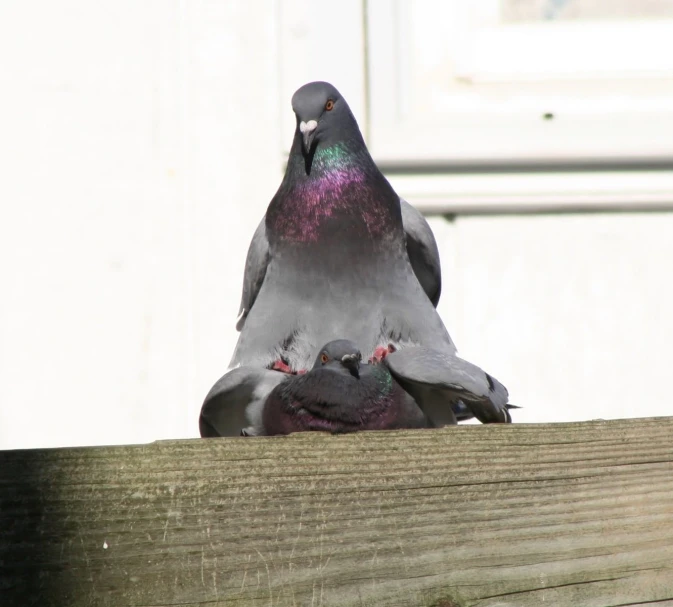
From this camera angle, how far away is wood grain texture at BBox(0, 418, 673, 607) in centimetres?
110

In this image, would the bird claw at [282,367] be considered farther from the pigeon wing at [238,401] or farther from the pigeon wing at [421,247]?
the pigeon wing at [421,247]

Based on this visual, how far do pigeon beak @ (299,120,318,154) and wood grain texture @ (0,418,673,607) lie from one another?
1296 mm

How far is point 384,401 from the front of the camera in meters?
1.96

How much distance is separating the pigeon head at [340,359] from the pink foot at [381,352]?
28 centimetres

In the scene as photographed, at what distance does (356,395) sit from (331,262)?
0.70 m

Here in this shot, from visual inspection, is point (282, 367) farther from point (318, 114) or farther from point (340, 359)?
point (318, 114)

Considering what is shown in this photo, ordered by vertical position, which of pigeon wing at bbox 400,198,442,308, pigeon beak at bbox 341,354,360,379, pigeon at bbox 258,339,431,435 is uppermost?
pigeon wing at bbox 400,198,442,308

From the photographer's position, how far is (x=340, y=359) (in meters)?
2.00

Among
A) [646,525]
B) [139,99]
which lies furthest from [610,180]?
[646,525]

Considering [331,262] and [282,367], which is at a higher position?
[331,262]

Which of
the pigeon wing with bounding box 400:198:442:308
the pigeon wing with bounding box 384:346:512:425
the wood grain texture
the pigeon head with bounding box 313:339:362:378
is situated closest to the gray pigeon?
the pigeon wing with bounding box 400:198:442:308

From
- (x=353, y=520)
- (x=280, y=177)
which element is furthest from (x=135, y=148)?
(x=353, y=520)

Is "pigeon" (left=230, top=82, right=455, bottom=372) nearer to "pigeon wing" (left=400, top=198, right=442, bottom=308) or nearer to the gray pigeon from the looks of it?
the gray pigeon

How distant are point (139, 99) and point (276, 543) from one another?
2627 millimetres
